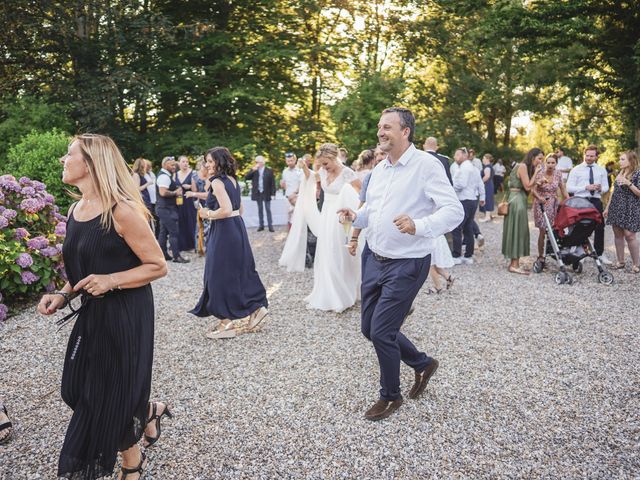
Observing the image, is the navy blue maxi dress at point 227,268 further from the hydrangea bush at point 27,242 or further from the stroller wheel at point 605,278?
the stroller wheel at point 605,278

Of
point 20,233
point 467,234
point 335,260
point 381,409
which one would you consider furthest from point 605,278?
point 20,233

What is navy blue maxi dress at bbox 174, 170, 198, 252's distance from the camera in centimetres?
1069

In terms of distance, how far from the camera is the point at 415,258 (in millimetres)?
3436

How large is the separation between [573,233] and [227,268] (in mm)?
5554

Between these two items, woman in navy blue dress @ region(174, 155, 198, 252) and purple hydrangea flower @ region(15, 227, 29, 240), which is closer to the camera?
purple hydrangea flower @ region(15, 227, 29, 240)

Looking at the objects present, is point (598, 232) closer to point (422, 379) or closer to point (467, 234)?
point (467, 234)

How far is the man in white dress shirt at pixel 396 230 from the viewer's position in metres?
3.36

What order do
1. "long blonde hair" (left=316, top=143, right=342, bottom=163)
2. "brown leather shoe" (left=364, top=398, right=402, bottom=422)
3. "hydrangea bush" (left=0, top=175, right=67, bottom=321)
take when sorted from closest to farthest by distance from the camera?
"brown leather shoe" (left=364, top=398, right=402, bottom=422), "hydrangea bush" (left=0, top=175, right=67, bottom=321), "long blonde hair" (left=316, top=143, right=342, bottom=163)

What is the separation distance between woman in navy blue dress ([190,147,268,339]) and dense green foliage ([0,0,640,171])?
11923mm

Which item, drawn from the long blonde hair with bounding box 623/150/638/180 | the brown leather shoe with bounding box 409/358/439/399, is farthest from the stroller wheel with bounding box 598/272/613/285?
the brown leather shoe with bounding box 409/358/439/399

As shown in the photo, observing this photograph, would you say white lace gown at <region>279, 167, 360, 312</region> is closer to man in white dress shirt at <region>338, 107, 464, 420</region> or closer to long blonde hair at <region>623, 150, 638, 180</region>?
man in white dress shirt at <region>338, 107, 464, 420</region>

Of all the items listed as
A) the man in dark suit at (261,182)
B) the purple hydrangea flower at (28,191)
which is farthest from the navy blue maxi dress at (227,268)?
the man in dark suit at (261,182)

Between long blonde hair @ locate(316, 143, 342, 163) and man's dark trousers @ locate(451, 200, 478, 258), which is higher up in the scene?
long blonde hair @ locate(316, 143, 342, 163)

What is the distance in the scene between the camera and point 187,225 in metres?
10.8
